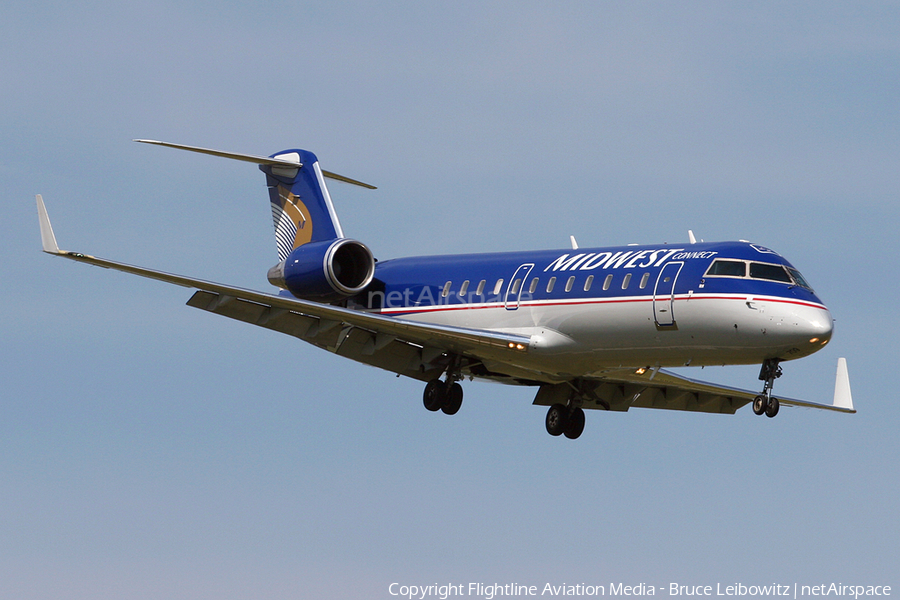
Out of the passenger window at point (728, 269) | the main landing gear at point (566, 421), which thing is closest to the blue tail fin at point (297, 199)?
the main landing gear at point (566, 421)

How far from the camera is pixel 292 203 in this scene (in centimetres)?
3356

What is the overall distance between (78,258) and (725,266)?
11904 mm

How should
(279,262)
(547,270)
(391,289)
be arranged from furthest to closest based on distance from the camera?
1. (279,262)
2. (391,289)
3. (547,270)

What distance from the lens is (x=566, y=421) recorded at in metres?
31.1

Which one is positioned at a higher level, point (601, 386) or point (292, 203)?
point (292, 203)

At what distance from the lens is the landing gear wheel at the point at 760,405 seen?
25172mm

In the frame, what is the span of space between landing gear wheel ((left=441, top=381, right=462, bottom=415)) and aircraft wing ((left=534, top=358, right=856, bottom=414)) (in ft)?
9.94

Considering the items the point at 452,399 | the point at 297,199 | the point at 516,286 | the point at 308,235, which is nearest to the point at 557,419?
the point at 452,399

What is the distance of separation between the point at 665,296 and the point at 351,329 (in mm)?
6721

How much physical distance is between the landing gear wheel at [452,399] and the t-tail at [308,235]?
9.90 ft

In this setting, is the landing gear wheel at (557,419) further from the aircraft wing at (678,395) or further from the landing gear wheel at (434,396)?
the landing gear wheel at (434,396)

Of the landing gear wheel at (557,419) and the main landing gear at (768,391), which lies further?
the landing gear wheel at (557,419)

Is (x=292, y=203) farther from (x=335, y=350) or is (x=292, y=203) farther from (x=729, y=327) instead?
(x=729, y=327)

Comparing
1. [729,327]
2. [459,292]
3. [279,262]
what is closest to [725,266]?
[729,327]
